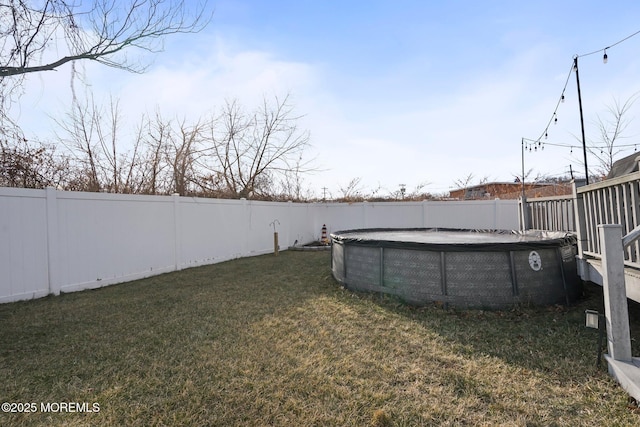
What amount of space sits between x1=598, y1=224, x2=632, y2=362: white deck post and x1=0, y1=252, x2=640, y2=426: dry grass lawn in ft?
0.73

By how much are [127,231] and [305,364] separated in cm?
491

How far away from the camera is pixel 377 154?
1352cm

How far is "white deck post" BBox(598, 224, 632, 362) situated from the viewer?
7.04 feet

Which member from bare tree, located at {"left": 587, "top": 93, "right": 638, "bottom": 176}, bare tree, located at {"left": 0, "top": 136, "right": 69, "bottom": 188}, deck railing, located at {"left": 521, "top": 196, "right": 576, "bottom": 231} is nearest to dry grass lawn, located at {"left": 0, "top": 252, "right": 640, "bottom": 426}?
deck railing, located at {"left": 521, "top": 196, "right": 576, "bottom": 231}

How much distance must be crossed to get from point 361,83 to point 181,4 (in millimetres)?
4993

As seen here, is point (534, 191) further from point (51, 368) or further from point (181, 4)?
point (51, 368)

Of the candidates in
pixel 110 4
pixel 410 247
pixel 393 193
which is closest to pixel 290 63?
pixel 110 4

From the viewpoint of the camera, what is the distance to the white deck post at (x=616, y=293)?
2145mm

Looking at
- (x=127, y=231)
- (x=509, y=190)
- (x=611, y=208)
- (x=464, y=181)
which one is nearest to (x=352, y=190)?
(x=464, y=181)

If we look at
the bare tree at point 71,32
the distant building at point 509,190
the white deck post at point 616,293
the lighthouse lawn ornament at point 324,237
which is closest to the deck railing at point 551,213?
the white deck post at point 616,293

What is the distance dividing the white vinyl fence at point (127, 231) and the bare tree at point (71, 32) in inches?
56.2

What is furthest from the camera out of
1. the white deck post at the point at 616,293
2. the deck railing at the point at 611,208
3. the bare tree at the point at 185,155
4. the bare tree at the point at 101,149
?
the bare tree at the point at 185,155

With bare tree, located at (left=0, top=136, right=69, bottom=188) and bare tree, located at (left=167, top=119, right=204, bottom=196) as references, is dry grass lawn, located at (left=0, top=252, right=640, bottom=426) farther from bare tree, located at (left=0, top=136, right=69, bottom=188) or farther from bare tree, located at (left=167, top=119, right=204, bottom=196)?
bare tree, located at (left=167, top=119, right=204, bottom=196)

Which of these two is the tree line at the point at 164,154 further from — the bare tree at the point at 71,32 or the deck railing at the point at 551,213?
the deck railing at the point at 551,213
